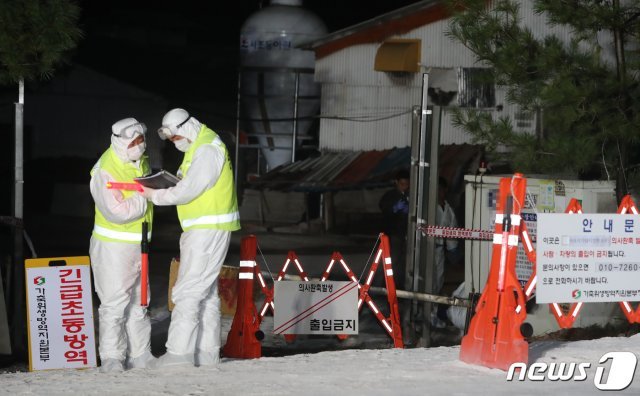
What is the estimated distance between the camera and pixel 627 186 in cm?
1260

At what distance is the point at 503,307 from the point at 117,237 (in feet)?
10.2

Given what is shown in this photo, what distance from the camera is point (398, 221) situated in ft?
47.8

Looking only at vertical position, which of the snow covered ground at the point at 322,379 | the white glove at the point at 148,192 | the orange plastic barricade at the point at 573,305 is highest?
the white glove at the point at 148,192

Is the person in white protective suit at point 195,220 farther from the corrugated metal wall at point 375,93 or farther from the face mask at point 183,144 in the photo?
the corrugated metal wall at point 375,93

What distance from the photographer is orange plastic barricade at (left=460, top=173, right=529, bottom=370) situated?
8.66m

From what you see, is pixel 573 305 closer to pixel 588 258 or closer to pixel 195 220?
pixel 588 258

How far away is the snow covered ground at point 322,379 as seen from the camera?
25.7 feet

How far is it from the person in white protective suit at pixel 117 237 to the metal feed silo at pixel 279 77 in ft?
70.9

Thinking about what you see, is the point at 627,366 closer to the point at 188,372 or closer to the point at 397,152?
the point at 188,372

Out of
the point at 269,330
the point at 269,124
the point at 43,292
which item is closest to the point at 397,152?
the point at 269,124

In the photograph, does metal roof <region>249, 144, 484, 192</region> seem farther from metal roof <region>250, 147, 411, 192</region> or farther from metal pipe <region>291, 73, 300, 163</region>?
metal pipe <region>291, 73, 300, 163</region>

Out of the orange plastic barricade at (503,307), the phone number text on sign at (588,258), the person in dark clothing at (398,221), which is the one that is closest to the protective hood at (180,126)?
the orange plastic barricade at (503,307)

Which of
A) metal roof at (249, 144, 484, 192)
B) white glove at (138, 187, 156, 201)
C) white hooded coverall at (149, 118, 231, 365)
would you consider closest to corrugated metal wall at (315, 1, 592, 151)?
metal roof at (249, 144, 484, 192)

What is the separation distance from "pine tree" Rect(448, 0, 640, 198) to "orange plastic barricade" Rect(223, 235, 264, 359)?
366 centimetres
